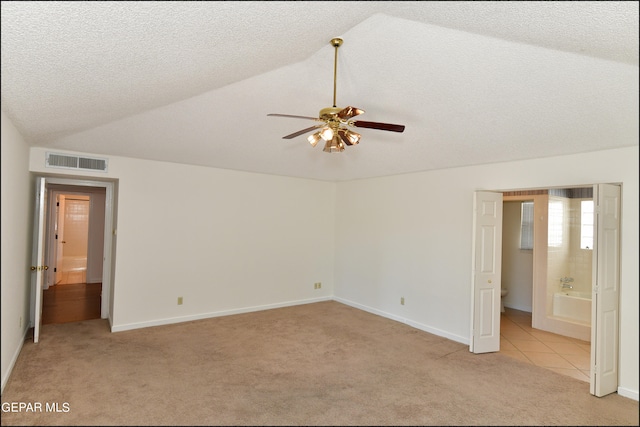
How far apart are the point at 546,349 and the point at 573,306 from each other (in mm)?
1286

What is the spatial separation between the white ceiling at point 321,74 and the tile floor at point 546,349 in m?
2.33

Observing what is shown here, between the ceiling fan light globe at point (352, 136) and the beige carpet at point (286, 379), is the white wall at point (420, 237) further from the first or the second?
the ceiling fan light globe at point (352, 136)

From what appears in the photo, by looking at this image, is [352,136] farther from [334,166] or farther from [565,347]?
[565,347]

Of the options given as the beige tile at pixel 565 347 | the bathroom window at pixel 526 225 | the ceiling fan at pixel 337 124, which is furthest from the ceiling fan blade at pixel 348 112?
the bathroom window at pixel 526 225

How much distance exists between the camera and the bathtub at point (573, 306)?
5.04 metres

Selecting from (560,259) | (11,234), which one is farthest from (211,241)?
(560,259)

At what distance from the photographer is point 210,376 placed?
3.02 metres

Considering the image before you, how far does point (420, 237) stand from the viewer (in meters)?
5.15

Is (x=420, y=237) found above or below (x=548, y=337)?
above

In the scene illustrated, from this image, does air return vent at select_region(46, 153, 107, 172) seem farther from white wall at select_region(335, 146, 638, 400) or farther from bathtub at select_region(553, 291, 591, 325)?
bathtub at select_region(553, 291, 591, 325)

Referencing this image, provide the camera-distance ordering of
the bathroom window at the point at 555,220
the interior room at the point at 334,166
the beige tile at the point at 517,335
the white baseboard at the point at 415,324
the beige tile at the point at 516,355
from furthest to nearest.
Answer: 1. the bathroom window at the point at 555,220
2. the beige tile at the point at 517,335
3. the white baseboard at the point at 415,324
4. the beige tile at the point at 516,355
5. the interior room at the point at 334,166

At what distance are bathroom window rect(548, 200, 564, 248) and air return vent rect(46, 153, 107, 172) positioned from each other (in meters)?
6.51

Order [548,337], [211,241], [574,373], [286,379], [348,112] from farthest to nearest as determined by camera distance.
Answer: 1. [211,241]
2. [548,337]
3. [574,373]
4. [286,379]
5. [348,112]

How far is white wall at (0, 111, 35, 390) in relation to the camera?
171 centimetres
